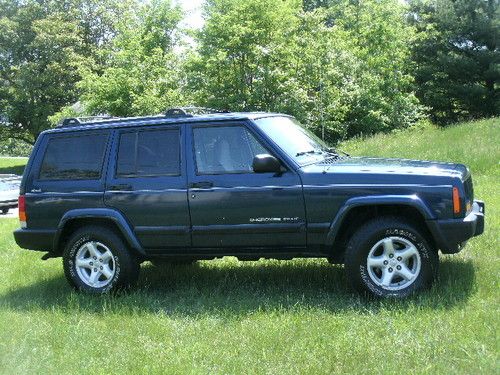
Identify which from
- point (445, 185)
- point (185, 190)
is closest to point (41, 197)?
point (185, 190)

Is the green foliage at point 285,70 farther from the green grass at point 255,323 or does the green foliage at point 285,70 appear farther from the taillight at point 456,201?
the taillight at point 456,201

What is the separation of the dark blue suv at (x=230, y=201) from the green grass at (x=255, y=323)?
0.39 metres

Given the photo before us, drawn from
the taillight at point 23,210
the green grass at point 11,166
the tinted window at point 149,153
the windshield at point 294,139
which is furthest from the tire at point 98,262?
the green grass at point 11,166

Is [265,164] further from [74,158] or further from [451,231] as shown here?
[74,158]

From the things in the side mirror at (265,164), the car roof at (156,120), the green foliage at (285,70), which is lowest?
the side mirror at (265,164)

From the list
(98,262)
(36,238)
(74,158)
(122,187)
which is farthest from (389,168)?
(36,238)

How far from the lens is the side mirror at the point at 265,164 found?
604 cm

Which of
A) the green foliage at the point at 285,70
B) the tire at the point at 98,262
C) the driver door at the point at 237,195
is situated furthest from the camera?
the green foliage at the point at 285,70

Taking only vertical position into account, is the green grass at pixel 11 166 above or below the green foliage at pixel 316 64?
below

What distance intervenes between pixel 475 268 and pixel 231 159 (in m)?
2.78

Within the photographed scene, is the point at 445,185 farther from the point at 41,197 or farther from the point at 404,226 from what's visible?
the point at 41,197

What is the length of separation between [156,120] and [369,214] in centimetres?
249

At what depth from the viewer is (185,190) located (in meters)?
6.49

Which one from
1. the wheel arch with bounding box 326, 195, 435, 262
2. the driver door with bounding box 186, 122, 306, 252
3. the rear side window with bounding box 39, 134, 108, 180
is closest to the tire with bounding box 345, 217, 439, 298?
the wheel arch with bounding box 326, 195, 435, 262
